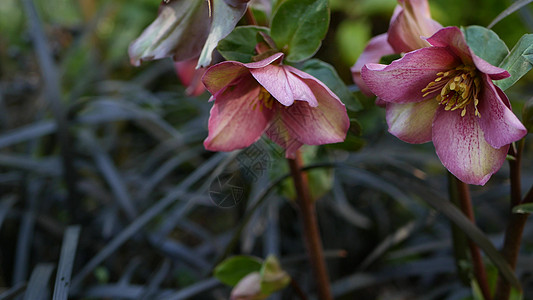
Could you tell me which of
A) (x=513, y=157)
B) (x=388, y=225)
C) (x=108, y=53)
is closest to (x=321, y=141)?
(x=513, y=157)

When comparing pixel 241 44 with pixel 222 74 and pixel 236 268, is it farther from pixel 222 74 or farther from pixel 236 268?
pixel 236 268

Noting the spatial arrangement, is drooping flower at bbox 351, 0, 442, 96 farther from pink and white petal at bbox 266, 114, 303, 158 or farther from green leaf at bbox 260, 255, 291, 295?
green leaf at bbox 260, 255, 291, 295

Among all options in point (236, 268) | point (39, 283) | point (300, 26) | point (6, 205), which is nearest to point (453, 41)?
point (300, 26)

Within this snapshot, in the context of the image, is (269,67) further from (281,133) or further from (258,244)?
(258,244)

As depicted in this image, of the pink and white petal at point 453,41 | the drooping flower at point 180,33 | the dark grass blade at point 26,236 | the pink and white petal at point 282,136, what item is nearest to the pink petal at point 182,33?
the drooping flower at point 180,33

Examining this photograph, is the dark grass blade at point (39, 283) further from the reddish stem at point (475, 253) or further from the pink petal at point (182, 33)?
the reddish stem at point (475, 253)

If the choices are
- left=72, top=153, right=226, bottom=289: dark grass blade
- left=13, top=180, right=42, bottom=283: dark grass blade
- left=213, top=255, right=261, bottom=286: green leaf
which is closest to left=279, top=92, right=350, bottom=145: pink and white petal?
left=213, top=255, right=261, bottom=286: green leaf
